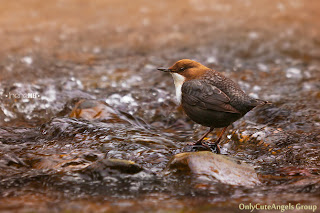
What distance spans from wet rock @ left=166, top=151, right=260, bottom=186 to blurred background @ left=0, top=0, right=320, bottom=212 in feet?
0.37

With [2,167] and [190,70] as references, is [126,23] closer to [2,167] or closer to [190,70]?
[190,70]

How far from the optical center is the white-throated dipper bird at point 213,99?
4141 millimetres

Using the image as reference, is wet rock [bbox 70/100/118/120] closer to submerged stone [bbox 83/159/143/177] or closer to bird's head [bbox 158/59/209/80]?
bird's head [bbox 158/59/209/80]

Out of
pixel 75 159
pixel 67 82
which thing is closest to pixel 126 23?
pixel 67 82

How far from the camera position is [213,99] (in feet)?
13.8

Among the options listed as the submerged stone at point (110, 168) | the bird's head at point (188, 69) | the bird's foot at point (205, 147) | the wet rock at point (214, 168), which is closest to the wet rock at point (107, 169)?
the submerged stone at point (110, 168)

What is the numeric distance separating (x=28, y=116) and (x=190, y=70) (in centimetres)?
257

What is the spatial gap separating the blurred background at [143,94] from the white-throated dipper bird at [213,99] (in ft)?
1.53

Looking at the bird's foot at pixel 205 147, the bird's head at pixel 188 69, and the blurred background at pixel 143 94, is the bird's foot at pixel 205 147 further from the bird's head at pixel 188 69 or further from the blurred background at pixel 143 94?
the bird's head at pixel 188 69

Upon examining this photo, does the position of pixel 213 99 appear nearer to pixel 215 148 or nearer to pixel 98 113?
pixel 215 148

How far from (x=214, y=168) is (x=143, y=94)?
10.1 ft

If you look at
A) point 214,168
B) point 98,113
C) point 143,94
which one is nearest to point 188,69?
point 98,113

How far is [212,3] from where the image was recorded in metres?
11.8

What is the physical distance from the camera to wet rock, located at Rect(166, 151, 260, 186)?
3495mm
